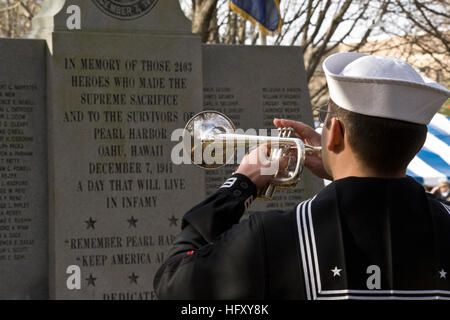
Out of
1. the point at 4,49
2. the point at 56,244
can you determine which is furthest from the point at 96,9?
the point at 56,244

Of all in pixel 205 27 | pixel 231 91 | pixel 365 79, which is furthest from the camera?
pixel 205 27

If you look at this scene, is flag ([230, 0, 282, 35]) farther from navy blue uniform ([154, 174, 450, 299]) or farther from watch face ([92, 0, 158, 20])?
navy blue uniform ([154, 174, 450, 299])

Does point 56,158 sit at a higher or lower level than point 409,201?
higher

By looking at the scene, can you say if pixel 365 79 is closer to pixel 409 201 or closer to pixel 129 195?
pixel 409 201

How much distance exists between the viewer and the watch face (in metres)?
6.53

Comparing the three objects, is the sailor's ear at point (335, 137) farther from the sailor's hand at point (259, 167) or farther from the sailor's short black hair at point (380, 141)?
the sailor's hand at point (259, 167)

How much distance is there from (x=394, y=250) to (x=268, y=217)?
0.41 m

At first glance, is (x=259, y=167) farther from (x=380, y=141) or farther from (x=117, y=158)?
(x=117, y=158)

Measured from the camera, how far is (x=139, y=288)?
6.50 m

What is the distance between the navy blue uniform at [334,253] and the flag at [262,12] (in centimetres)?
707

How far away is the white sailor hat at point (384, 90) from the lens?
2.48 metres

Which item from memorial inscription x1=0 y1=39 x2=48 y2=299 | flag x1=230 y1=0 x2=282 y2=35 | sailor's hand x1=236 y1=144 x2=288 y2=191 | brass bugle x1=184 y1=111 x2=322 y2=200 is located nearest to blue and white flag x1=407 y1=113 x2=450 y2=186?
flag x1=230 y1=0 x2=282 y2=35

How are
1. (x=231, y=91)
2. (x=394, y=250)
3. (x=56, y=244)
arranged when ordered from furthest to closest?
1. (x=231, y=91)
2. (x=56, y=244)
3. (x=394, y=250)

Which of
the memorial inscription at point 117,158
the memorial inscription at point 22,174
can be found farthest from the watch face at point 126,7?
the memorial inscription at point 22,174
